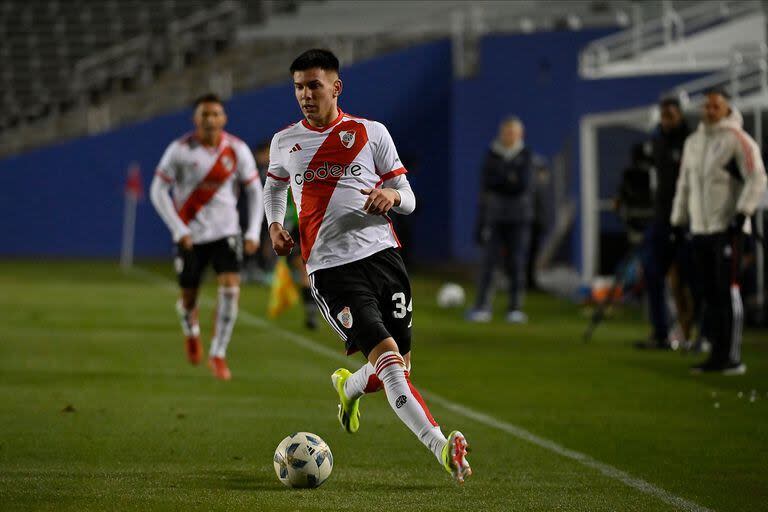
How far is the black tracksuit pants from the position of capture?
1202cm

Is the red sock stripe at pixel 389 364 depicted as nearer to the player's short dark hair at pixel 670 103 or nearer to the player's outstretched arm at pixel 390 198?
the player's outstretched arm at pixel 390 198

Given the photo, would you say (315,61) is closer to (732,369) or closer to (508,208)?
(732,369)

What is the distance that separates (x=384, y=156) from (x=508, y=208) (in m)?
10.4

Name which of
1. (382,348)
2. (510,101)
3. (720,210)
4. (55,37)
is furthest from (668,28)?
(55,37)

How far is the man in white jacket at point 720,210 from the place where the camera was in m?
11.9

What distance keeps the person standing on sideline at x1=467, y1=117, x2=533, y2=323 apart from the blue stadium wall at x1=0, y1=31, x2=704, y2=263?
7.61m

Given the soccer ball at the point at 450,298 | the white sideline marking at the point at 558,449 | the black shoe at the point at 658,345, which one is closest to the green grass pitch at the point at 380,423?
the white sideline marking at the point at 558,449

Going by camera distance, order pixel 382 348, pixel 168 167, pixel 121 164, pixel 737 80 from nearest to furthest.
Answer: pixel 382 348
pixel 168 167
pixel 737 80
pixel 121 164

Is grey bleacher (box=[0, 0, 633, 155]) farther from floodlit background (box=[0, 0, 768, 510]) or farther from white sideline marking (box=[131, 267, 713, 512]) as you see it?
white sideline marking (box=[131, 267, 713, 512])

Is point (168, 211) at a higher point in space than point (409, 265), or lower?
higher

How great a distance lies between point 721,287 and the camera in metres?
12.1

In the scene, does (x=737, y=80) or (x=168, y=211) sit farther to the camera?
(x=737, y=80)

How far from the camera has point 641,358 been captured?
13641mm

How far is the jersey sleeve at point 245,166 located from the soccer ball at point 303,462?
203 inches
